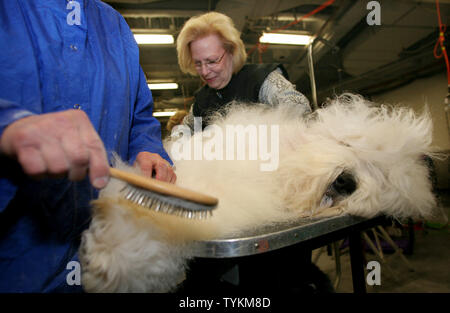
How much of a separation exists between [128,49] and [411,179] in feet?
3.07

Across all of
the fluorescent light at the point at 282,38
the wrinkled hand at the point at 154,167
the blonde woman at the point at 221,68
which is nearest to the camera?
the wrinkled hand at the point at 154,167

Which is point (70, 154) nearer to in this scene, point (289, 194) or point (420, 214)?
point (289, 194)

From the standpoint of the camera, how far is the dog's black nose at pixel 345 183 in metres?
0.70

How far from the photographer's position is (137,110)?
846 millimetres

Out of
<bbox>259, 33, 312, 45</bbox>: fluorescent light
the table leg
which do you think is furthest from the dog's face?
<bbox>259, 33, 312, 45</bbox>: fluorescent light

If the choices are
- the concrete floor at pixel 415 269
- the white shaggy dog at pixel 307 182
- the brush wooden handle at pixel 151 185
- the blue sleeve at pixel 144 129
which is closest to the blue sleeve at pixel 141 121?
the blue sleeve at pixel 144 129

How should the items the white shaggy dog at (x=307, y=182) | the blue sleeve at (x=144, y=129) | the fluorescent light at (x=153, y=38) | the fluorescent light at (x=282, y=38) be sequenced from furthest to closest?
the fluorescent light at (x=153, y=38)
the fluorescent light at (x=282, y=38)
the blue sleeve at (x=144, y=129)
the white shaggy dog at (x=307, y=182)

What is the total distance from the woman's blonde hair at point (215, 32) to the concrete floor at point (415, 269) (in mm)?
1630

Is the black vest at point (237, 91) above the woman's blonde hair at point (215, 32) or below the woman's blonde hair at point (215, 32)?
below

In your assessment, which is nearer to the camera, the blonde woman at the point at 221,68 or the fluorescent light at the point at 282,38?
the blonde woman at the point at 221,68

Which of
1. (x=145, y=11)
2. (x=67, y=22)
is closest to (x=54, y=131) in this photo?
(x=67, y=22)

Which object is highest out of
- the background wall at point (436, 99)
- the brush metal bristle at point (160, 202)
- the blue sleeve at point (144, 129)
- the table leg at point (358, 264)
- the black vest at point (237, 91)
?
the background wall at point (436, 99)

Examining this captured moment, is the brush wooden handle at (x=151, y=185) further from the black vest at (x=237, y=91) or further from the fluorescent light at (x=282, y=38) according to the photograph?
the fluorescent light at (x=282, y=38)
